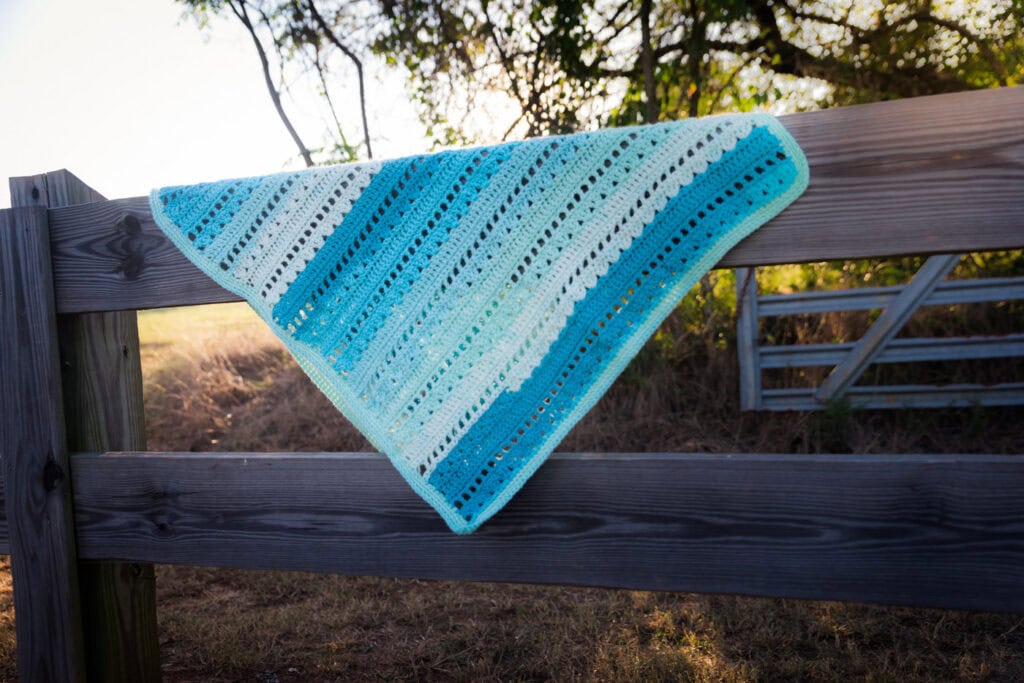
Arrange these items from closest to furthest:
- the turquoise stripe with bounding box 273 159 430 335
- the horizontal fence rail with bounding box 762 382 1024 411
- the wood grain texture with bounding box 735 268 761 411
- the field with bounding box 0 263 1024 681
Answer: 1. the turquoise stripe with bounding box 273 159 430 335
2. the field with bounding box 0 263 1024 681
3. the horizontal fence rail with bounding box 762 382 1024 411
4. the wood grain texture with bounding box 735 268 761 411

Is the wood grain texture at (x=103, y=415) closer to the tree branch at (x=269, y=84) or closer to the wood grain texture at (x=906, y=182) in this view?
the wood grain texture at (x=906, y=182)

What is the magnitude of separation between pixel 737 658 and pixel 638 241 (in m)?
1.51

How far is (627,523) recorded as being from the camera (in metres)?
1.34

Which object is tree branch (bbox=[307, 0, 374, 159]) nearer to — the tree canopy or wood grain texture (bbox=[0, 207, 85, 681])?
the tree canopy

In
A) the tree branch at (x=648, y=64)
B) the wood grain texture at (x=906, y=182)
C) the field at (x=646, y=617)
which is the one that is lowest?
the field at (x=646, y=617)

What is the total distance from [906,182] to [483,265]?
2.32 feet

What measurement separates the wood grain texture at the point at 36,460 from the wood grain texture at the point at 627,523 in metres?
0.07

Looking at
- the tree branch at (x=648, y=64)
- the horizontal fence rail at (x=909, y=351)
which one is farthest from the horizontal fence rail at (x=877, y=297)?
the tree branch at (x=648, y=64)

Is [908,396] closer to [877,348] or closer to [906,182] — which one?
[877,348]

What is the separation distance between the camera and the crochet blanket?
127 cm

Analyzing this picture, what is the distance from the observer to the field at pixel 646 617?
2.19m

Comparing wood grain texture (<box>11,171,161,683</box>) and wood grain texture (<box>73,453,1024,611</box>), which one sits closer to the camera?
wood grain texture (<box>73,453,1024,611</box>)

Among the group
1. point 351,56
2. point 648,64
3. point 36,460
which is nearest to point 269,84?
point 351,56

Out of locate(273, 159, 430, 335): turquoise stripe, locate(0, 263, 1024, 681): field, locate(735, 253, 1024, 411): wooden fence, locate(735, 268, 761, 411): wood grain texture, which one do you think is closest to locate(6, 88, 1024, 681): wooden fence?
locate(273, 159, 430, 335): turquoise stripe
